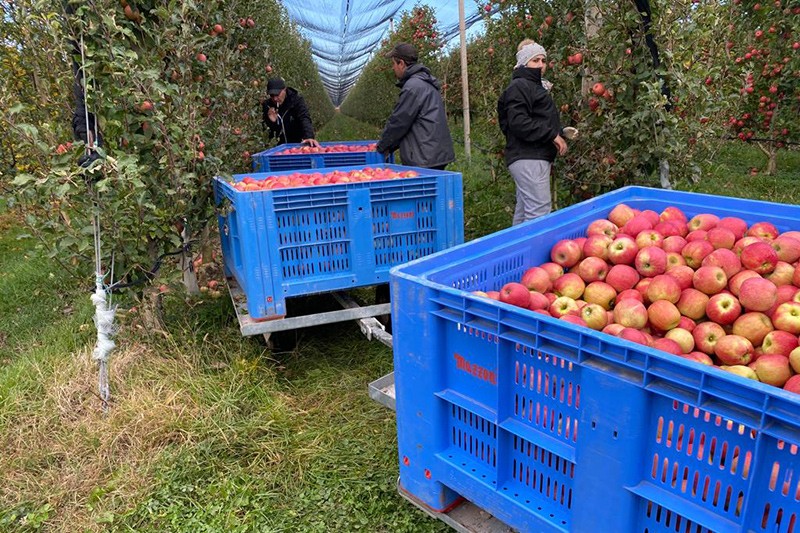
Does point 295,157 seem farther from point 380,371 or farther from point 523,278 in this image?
point 523,278

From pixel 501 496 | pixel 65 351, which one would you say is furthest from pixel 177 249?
pixel 501 496

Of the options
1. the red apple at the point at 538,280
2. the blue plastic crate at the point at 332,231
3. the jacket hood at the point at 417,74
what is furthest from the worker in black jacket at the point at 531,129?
the red apple at the point at 538,280

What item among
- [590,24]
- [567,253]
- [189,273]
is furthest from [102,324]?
[590,24]

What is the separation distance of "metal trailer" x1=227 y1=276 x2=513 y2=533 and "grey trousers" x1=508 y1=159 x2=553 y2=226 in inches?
62.2

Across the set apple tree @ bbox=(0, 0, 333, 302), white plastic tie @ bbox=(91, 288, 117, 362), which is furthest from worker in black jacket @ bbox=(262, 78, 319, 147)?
white plastic tie @ bbox=(91, 288, 117, 362)

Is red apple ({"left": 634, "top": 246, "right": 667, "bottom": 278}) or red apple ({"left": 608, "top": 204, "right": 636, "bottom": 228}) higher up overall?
red apple ({"left": 608, "top": 204, "right": 636, "bottom": 228})

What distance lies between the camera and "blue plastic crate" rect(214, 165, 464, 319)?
308cm

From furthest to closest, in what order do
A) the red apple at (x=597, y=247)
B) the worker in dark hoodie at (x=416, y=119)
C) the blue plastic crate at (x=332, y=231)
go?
the worker in dark hoodie at (x=416, y=119) → the blue plastic crate at (x=332, y=231) → the red apple at (x=597, y=247)

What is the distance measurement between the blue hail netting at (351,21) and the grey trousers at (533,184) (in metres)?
9.04

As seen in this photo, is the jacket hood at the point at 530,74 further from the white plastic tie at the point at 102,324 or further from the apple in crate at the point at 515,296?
the white plastic tie at the point at 102,324

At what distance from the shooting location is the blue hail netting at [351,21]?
45.5ft

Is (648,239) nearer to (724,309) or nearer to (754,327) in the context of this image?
(724,309)

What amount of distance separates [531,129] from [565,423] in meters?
3.05

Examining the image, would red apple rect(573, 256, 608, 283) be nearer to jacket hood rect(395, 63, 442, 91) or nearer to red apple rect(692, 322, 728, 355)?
red apple rect(692, 322, 728, 355)
